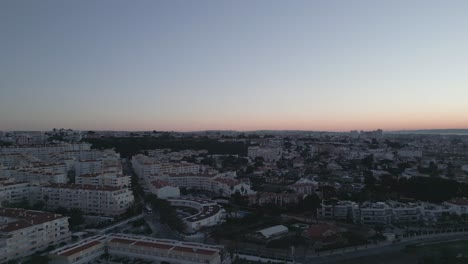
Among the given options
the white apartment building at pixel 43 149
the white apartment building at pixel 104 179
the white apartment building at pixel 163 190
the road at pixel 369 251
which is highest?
the white apartment building at pixel 43 149

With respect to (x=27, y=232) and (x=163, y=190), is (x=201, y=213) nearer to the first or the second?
(x=163, y=190)

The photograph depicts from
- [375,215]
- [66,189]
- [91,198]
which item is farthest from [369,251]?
[66,189]

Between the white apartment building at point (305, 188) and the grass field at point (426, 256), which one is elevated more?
the white apartment building at point (305, 188)

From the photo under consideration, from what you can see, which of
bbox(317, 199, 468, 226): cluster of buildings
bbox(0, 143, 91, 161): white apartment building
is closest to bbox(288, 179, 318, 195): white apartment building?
bbox(317, 199, 468, 226): cluster of buildings

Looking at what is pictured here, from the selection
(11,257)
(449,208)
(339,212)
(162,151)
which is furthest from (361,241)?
(162,151)

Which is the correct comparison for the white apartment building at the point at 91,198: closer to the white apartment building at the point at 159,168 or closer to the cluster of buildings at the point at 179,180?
the cluster of buildings at the point at 179,180

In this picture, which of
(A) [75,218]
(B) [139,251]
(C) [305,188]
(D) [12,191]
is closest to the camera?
(B) [139,251]

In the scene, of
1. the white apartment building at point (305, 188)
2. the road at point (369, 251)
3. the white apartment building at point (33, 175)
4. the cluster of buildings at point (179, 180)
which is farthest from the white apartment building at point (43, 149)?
the road at point (369, 251)
